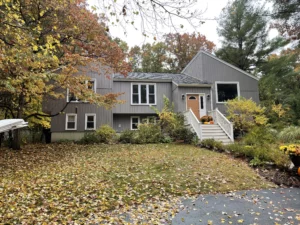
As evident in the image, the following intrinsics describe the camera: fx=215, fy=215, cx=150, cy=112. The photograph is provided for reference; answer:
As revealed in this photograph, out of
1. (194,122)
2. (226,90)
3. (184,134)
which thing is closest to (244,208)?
(184,134)

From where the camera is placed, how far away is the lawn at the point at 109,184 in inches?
174

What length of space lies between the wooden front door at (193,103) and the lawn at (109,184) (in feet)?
22.8

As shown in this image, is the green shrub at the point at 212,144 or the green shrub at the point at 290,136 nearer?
the green shrub at the point at 212,144

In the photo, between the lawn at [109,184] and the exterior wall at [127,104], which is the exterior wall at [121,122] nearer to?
the exterior wall at [127,104]

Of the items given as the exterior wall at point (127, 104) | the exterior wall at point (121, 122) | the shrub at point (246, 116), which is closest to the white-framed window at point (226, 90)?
the shrub at point (246, 116)

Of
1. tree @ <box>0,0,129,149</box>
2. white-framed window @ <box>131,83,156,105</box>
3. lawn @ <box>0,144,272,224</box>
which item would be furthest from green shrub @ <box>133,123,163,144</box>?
lawn @ <box>0,144,272,224</box>

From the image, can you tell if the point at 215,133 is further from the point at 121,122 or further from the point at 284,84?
the point at 284,84

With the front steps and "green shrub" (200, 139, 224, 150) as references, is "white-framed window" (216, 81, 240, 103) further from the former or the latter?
"green shrub" (200, 139, 224, 150)

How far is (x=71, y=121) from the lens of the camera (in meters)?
15.7

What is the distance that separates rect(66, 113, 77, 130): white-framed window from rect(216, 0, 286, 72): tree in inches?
688

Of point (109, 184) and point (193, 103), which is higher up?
point (193, 103)

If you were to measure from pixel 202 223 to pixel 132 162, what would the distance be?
15.5ft

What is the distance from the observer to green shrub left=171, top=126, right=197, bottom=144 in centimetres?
1316

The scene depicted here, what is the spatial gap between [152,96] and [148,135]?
4.53 m
